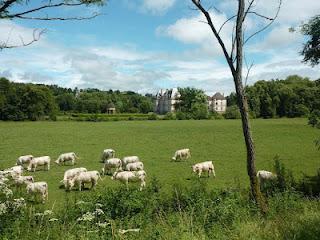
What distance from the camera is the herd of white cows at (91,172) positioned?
1758 centimetres

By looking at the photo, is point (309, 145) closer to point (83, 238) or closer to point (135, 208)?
point (135, 208)

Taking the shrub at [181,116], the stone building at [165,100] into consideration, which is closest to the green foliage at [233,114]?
the shrub at [181,116]

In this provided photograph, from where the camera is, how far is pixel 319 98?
14.6 metres

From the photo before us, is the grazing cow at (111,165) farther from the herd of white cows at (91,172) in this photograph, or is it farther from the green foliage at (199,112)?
the green foliage at (199,112)

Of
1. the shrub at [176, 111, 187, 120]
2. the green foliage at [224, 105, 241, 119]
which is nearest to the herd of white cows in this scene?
the shrub at [176, 111, 187, 120]

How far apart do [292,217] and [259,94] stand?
10936 cm

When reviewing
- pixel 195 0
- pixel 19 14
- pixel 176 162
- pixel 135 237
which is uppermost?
pixel 195 0

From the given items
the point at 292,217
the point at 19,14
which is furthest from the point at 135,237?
the point at 19,14

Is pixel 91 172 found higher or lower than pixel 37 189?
higher

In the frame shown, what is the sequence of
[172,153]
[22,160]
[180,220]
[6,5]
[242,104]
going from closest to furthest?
[6,5]
[180,220]
[242,104]
[22,160]
[172,153]

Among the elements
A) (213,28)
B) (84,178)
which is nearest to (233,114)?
(84,178)

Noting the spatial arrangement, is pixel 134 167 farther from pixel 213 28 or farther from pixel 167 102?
pixel 167 102

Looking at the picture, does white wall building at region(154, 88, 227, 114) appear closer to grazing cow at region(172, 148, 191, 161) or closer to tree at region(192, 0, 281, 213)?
grazing cow at region(172, 148, 191, 161)

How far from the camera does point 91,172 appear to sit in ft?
66.3
